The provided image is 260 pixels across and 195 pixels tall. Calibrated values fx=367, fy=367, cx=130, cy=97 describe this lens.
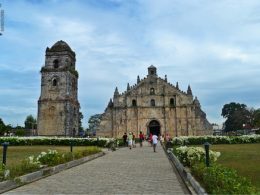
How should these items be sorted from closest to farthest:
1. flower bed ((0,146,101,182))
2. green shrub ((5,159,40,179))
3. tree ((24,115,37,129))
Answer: flower bed ((0,146,101,182)), green shrub ((5,159,40,179)), tree ((24,115,37,129))

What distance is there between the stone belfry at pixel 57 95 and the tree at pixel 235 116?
54073 mm

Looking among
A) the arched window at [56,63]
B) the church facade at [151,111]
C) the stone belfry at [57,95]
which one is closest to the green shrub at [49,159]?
the stone belfry at [57,95]

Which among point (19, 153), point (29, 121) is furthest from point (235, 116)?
point (19, 153)

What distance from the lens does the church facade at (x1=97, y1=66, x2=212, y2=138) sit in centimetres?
5419

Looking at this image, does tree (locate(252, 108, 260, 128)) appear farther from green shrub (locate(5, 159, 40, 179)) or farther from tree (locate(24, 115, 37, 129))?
green shrub (locate(5, 159, 40, 179))

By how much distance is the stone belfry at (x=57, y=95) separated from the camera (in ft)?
165

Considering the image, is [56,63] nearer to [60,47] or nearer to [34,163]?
[60,47]

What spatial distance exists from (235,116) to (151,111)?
4848 cm

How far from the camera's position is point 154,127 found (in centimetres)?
5541

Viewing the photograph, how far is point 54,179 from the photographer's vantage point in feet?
35.3

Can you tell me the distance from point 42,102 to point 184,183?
43852mm

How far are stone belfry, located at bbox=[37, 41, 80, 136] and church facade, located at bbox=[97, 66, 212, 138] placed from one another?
5.93m

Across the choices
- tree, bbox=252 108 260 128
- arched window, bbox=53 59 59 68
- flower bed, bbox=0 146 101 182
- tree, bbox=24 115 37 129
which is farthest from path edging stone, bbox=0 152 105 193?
tree, bbox=24 115 37 129

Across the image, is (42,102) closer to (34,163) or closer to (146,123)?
(146,123)
